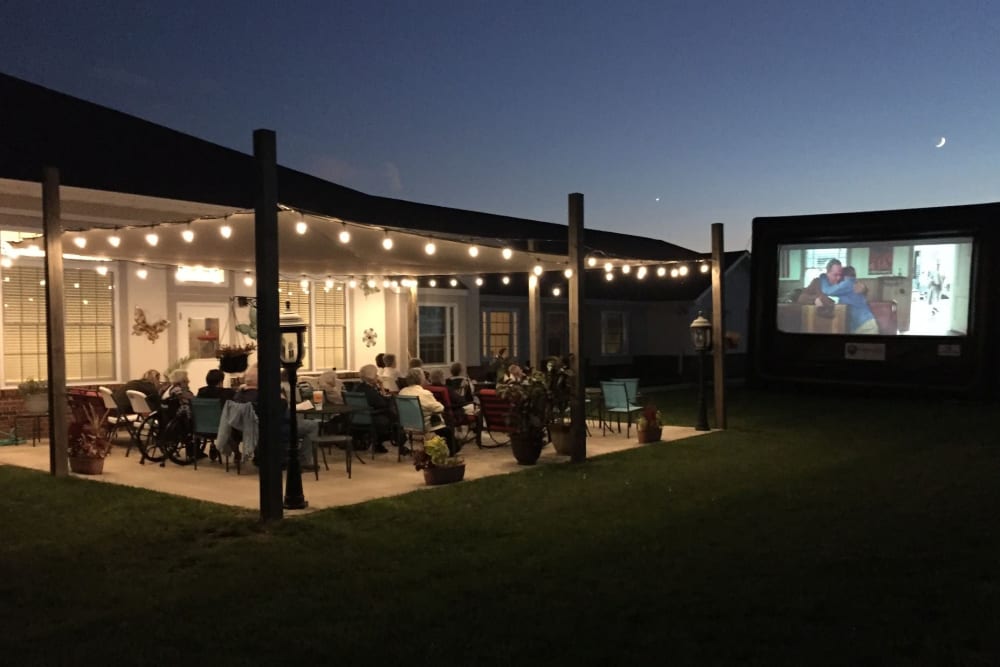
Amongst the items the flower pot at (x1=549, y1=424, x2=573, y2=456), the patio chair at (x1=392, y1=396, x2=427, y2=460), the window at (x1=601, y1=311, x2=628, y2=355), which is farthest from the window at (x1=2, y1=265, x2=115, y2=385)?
the window at (x1=601, y1=311, x2=628, y2=355)

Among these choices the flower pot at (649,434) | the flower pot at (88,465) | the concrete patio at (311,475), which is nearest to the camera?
the concrete patio at (311,475)

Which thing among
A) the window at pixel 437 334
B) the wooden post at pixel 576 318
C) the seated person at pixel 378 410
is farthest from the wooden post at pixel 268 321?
the window at pixel 437 334

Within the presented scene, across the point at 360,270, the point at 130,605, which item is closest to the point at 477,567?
the point at 130,605

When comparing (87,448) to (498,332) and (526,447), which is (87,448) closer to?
(526,447)

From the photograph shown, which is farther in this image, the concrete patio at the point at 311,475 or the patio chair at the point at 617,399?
the patio chair at the point at 617,399

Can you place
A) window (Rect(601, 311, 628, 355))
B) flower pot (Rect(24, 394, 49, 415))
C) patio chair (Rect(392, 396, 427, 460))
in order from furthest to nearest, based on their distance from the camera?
window (Rect(601, 311, 628, 355)) → flower pot (Rect(24, 394, 49, 415)) → patio chair (Rect(392, 396, 427, 460))

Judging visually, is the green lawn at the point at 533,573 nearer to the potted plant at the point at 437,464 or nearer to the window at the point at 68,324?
the potted plant at the point at 437,464

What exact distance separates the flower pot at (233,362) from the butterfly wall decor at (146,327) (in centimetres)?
89

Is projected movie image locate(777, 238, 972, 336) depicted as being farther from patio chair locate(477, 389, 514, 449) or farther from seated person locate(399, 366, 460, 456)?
seated person locate(399, 366, 460, 456)

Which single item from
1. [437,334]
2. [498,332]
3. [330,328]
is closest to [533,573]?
[330,328]

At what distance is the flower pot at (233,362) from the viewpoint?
12156 millimetres

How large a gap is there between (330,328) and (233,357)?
3.03 meters

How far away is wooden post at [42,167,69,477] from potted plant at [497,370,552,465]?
4066 millimetres

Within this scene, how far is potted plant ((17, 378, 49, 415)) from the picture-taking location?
9914 mm
